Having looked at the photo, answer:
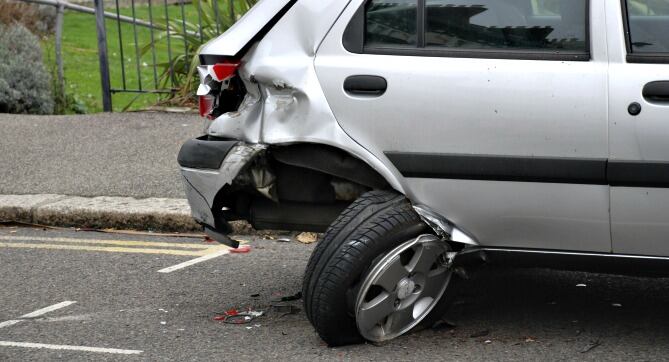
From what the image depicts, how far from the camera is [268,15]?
16.5ft

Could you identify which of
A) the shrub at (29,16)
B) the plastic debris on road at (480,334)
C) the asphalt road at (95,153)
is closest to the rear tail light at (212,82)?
the plastic debris on road at (480,334)

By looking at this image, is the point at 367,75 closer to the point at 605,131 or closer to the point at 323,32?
the point at 323,32

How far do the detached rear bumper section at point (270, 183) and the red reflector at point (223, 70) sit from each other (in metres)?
0.28

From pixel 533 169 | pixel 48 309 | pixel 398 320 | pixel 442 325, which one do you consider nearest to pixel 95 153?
pixel 48 309

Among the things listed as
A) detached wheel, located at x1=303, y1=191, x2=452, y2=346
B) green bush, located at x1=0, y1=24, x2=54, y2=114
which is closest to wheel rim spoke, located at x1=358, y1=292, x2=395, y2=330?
detached wheel, located at x1=303, y1=191, x2=452, y2=346

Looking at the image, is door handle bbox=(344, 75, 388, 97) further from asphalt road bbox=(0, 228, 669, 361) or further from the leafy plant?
the leafy plant

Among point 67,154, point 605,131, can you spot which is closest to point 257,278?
point 605,131

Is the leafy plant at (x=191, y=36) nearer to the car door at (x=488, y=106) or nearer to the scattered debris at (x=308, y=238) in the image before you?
the scattered debris at (x=308, y=238)

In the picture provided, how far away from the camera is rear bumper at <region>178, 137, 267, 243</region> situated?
4988 millimetres

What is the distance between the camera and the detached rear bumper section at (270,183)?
4.97m

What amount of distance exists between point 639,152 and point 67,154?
570cm

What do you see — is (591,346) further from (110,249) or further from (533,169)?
(110,249)

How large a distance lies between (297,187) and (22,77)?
6.85 meters

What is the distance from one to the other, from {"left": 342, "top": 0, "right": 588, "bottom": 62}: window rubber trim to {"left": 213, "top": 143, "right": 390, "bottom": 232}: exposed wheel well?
451 millimetres
